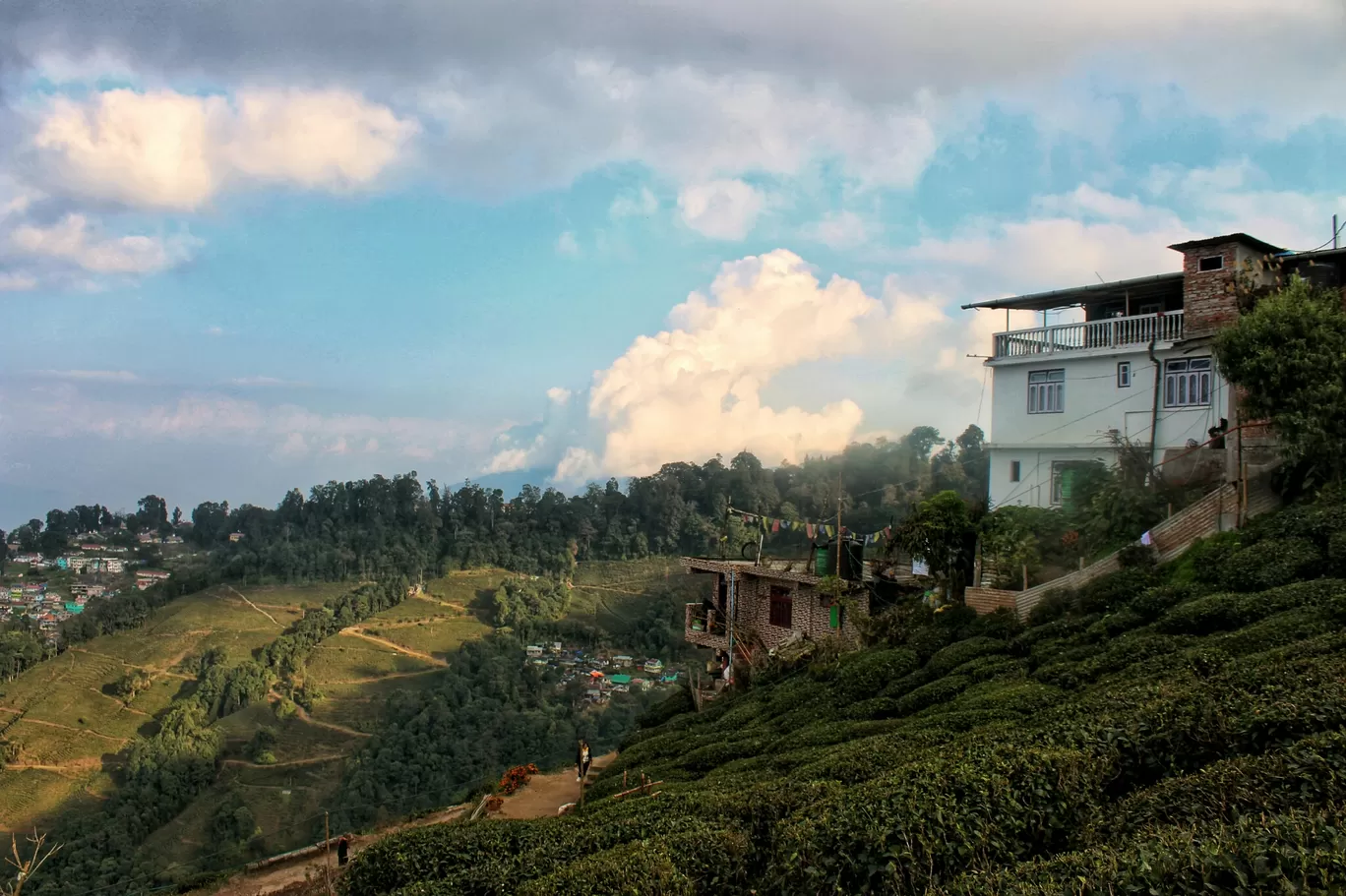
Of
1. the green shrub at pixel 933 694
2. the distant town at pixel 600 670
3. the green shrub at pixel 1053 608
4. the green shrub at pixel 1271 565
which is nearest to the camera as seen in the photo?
the green shrub at pixel 1271 565

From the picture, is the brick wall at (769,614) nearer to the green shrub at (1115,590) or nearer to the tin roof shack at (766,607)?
the tin roof shack at (766,607)

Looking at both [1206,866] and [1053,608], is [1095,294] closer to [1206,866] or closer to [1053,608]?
[1053,608]

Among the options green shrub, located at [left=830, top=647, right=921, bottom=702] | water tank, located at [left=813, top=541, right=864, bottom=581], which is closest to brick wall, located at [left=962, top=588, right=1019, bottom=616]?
green shrub, located at [left=830, top=647, right=921, bottom=702]

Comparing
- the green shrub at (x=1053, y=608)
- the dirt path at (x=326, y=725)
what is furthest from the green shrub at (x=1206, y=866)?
the dirt path at (x=326, y=725)

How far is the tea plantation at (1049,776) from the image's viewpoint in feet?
19.3

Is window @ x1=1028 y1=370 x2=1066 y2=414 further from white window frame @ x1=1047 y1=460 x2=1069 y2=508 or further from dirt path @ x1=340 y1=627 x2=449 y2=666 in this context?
dirt path @ x1=340 y1=627 x2=449 y2=666

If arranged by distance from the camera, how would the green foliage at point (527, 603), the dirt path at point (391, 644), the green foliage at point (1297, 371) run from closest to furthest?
the green foliage at point (1297, 371) < the dirt path at point (391, 644) < the green foliage at point (527, 603)

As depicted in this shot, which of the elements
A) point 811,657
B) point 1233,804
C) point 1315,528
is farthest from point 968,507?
point 1233,804

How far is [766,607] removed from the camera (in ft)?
85.5

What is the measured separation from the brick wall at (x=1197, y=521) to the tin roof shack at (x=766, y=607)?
6719 mm

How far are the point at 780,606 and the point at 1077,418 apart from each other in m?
9.31

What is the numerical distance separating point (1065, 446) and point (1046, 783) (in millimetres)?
16418

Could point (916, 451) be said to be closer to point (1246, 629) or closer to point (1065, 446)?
point (1065, 446)

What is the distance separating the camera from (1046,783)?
25.0 ft
